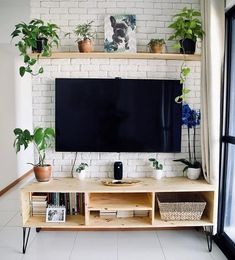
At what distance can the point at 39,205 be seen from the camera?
94.0 inches

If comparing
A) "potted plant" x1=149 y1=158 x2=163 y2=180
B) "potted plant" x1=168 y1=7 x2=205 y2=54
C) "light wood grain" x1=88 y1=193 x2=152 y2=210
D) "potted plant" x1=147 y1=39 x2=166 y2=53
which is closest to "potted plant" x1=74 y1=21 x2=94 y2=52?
"potted plant" x1=147 y1=39 x2=166 y2=53

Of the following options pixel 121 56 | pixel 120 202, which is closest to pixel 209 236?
pixel 120 202

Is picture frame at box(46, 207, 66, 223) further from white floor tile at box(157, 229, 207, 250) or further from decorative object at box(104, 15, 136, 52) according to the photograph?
decorative object at box(104, 15, 136, 52)

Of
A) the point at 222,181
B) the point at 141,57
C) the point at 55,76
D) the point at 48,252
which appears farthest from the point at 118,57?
the point at 48,252

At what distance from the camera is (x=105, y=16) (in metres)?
2.48

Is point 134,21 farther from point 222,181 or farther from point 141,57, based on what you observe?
point 222,181

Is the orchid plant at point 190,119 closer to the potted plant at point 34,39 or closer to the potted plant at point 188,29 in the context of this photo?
the potted plant at point 188,29

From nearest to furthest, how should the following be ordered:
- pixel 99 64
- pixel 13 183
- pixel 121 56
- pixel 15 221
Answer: pixel 121 56, pixel 99 64, pixel 15 221, pixel 13 183

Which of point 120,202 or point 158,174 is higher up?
point 158,174

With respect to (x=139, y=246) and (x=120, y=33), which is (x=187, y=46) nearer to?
(x=120, y=33)

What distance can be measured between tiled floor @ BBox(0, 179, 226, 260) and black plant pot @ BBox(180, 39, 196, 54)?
5.87ft

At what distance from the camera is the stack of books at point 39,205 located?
2.39 meters

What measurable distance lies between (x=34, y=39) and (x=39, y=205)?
1516mm

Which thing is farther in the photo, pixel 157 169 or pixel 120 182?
pixel 157 169
